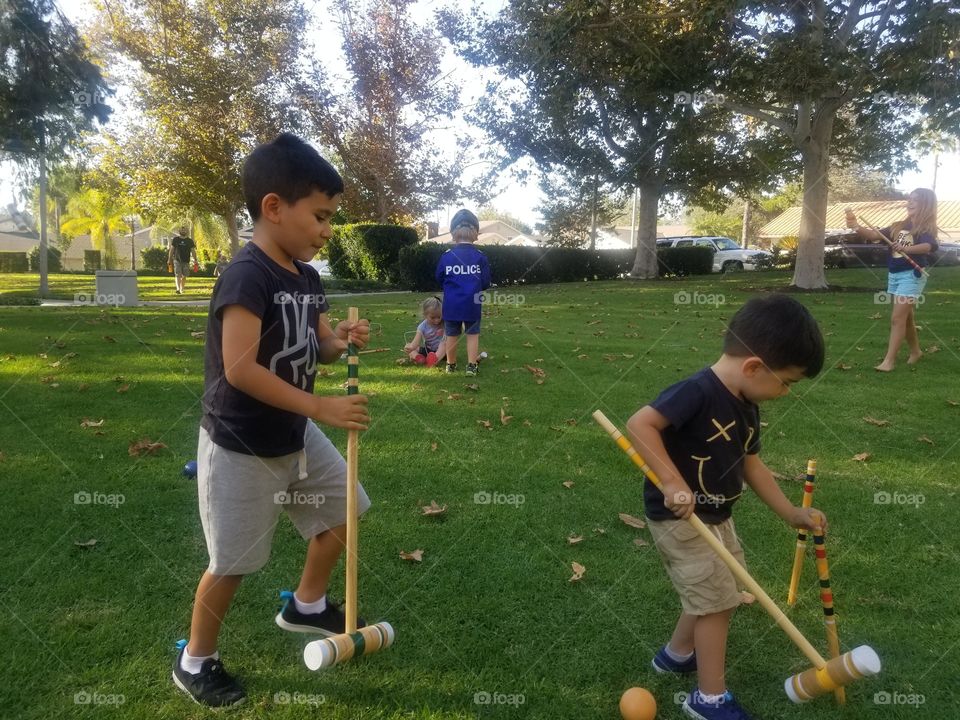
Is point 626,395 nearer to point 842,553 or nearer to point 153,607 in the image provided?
point 842,553

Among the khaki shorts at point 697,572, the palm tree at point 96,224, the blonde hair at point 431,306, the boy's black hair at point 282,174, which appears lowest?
the khaki shorts at point 697,572

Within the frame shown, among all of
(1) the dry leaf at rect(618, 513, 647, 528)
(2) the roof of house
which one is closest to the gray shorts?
(1) the dry leaf at rect(618, 513, 647, 528)

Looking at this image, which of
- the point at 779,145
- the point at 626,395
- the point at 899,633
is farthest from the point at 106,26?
the point at 899,633

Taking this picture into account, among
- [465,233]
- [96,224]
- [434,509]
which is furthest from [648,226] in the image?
[96,224]

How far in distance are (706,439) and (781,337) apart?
42cm

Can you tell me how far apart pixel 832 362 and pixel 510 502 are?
221 inches

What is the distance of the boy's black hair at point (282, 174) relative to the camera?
7.73 ft

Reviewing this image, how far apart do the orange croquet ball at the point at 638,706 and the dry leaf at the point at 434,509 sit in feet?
5.42

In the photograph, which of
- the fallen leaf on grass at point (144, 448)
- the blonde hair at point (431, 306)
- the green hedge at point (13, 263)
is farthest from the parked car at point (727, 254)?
the green hedge at point (13, 263)

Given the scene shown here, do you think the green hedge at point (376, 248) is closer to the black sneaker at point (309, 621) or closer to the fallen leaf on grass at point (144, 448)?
the fallen leaf on grass at point (144, 448)

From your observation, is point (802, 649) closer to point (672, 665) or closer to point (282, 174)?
point (672, 665)

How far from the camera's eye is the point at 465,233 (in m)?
7.27

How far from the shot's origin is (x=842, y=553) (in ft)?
11.5

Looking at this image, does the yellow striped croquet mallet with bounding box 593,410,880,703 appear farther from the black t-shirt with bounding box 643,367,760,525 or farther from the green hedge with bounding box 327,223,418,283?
the green hedge with bounding box 327,223,418,283
